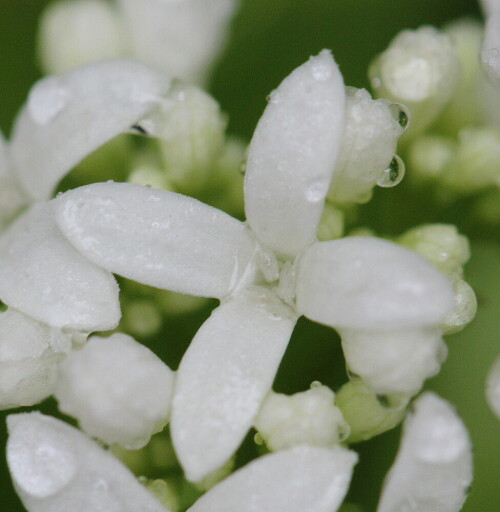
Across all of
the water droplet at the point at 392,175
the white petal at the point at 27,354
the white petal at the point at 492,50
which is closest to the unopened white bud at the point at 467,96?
the white petal at the point at 492,50

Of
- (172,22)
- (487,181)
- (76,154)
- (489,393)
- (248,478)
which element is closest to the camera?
(248,478)

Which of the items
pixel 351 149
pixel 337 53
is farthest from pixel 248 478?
pixel 337 53

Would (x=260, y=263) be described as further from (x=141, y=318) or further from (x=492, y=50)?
(x=492, y=50)

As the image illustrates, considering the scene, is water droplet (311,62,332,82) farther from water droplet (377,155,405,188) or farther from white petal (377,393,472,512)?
white petal (377,393,472,512)

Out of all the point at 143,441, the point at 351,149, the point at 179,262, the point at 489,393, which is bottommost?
the point at 143,441

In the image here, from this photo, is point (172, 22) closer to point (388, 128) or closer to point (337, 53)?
point (337, 53)

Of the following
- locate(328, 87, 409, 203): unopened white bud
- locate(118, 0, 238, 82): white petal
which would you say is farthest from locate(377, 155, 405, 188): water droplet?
locate(118, 0, 238, 82): white petal

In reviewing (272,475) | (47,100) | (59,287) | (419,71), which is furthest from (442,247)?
(47,100)
